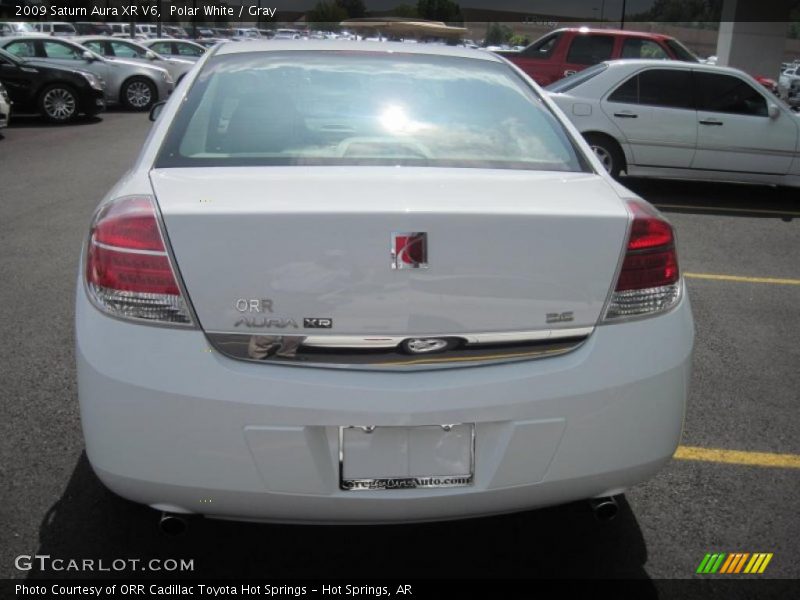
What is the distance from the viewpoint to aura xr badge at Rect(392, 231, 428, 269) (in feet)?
6.96

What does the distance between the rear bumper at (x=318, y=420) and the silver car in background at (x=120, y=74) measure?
53.1ft

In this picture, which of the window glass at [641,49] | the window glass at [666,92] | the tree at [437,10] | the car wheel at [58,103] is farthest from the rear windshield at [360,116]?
the tree at [437,10]

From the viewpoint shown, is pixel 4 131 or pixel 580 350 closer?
pixel 580 350

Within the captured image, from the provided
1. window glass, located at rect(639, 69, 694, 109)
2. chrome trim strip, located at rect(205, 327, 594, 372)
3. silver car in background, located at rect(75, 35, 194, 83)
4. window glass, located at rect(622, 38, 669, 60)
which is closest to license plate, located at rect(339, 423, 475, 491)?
chrome trim strip, located at rect(205, 327, 594, 372)

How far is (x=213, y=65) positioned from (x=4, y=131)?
12185 mm

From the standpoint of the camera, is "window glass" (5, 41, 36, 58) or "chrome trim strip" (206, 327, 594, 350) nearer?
"chrome trim strip" (206, 327, 594, 350)

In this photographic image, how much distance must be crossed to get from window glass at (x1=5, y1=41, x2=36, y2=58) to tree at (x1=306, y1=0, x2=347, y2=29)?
3511 centimetres

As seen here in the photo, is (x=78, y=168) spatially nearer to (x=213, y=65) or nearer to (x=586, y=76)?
(x=586, y=76)

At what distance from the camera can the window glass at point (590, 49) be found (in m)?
14.1

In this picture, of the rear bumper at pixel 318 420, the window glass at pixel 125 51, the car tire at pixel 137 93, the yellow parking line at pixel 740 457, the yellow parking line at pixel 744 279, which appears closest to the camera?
the rear bumper at pixel 318 420

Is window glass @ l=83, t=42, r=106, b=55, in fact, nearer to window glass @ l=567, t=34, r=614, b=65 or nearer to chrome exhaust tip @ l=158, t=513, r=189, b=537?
window glass @ l=567, t=34, r=614, b=65

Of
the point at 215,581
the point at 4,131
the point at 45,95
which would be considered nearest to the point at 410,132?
the point at 215,581

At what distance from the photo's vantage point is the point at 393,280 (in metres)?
2.12

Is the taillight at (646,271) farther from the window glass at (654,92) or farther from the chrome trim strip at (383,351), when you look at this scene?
the window glass at (654,92)
